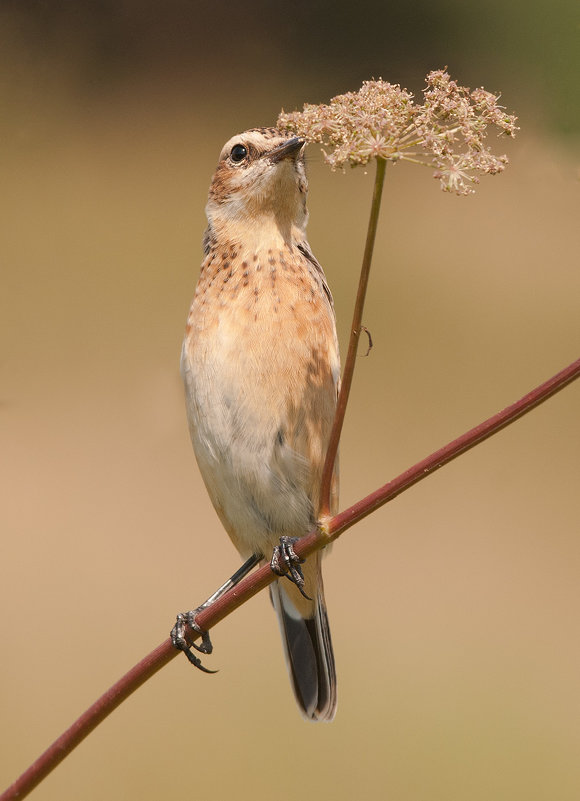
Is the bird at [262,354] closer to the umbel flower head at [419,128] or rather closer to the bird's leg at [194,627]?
the bird's leg at [194,627]

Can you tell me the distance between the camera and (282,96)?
26.2 feet

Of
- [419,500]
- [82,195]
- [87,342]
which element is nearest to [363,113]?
[419,500]

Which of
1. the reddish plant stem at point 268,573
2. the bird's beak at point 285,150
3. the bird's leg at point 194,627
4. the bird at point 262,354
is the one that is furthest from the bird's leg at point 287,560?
the bird's beak at point 285,150

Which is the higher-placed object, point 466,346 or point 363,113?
point 363,113

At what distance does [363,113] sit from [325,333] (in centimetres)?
76

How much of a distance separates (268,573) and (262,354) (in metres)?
0.62

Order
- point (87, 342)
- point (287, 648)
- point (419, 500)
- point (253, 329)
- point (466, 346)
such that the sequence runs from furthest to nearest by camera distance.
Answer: point (87, 342) < point (466, 346) < point (419, 500) < point (287, 648) < point (253, 329)

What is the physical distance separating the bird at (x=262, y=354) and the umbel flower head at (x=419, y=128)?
0.63 meters

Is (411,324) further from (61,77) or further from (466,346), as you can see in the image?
(61,77)

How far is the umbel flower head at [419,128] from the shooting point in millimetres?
961

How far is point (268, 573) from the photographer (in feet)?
3.65

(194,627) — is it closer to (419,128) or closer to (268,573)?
(268,573)

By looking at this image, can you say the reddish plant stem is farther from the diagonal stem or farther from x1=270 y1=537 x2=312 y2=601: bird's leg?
x1=270 y1=537 x2=312 y2=601: bird's leg

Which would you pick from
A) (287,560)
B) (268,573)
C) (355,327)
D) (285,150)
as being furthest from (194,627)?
(285,150)
